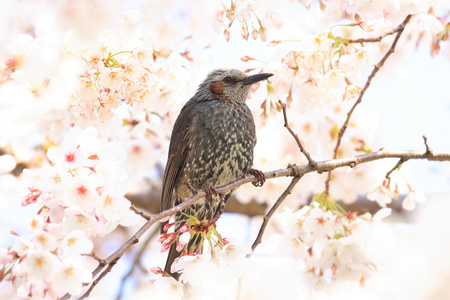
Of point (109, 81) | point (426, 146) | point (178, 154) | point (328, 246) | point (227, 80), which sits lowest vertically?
point (328, 246)

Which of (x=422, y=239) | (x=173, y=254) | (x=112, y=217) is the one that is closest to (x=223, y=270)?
(x=112, y=217)

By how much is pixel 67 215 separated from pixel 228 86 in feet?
6.83

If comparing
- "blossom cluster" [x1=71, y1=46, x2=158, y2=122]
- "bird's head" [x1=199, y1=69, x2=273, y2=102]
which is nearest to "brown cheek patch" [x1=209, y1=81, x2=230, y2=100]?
"bird's head" [x1=199, y1=69, x2=273, y2=102]

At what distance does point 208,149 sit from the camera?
345 centimetres

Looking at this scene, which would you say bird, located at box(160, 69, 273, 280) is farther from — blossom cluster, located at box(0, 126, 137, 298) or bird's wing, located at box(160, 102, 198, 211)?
blossom cluster, located at box(0, 126, 137, 298)

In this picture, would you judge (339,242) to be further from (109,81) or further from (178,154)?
(109,81)

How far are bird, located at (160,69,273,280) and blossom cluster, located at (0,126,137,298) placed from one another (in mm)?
1350

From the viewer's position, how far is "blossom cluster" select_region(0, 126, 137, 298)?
1676mm

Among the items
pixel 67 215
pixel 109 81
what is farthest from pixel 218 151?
pixel 67 215

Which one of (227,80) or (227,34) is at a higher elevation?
(227,34)

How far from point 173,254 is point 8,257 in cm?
152

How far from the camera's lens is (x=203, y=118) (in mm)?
3539

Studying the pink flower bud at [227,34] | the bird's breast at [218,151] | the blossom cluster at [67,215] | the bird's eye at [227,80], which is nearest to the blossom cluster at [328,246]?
the bird's breast at [218,151]

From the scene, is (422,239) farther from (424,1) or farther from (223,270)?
(424,1)
